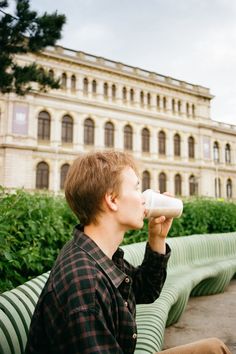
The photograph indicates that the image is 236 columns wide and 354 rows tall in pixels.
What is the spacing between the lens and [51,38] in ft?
30.4

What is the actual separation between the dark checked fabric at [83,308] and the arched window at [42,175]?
2373cm

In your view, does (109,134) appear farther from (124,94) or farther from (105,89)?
(124,94)

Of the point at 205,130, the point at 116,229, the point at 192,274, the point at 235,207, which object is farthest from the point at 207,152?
the point at 116,229

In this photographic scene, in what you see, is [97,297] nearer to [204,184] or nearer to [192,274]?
[192,274]

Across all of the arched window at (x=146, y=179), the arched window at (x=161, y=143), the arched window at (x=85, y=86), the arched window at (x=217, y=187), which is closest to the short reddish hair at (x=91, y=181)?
the arched window at (x=85, y=86)

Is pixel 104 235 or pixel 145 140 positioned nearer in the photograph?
pixel 104 235

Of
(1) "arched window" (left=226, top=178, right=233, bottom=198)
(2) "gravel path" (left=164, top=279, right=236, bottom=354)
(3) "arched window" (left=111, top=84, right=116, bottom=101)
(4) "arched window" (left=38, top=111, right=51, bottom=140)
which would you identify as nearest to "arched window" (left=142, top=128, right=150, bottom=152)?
(3) "arched window" (left=111, top=84, right=116, bottom=101)

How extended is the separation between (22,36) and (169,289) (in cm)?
827

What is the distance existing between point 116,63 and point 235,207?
2203cm

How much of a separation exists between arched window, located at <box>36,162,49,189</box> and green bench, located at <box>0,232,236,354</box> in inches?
772

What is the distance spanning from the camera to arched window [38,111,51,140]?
2512 centimetres

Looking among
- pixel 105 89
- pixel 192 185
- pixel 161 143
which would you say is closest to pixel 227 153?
pixel 192 185

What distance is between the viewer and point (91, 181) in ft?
A: 3.97

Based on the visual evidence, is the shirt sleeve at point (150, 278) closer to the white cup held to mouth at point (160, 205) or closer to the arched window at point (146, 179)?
the white cup held to mouth at point (160, 205)
